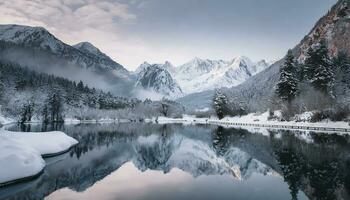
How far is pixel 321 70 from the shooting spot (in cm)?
8544

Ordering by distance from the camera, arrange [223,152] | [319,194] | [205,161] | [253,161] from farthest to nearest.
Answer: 1. [223,152]
2. [205,161]
3. [253,161]
4. [319,194]

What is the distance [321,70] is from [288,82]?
1105cm

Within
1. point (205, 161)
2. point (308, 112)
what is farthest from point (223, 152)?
point (308, 112)

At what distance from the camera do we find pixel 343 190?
66.9ft

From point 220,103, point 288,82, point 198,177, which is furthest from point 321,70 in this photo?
point 198,177

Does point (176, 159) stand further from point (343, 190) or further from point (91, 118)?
point (91, 118)

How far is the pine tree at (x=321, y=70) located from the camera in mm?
85062

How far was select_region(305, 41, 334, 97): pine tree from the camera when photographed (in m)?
85.1

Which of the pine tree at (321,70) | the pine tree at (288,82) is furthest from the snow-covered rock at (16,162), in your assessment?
the pine tree at (288,82)

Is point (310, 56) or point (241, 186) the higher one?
point (310, 56)

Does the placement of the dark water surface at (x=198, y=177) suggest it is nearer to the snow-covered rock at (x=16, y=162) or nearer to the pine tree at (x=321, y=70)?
the snow-covered rock at (x=16, y=162)

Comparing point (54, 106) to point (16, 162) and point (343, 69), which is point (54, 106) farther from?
point (16, 162)

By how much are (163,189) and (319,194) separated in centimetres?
1045

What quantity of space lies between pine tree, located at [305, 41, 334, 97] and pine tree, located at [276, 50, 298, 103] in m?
5.20
